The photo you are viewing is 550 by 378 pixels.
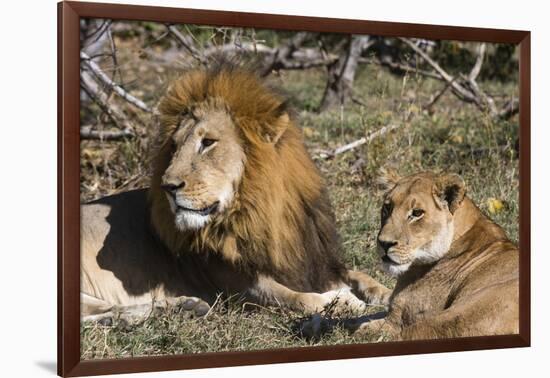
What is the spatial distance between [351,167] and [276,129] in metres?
1.44

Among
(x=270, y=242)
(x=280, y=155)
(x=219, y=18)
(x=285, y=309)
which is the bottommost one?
(x=285, y=309)

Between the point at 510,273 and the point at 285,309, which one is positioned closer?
the point at 285,309

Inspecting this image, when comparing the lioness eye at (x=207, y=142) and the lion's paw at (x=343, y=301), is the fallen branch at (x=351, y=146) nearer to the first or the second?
the lion's paw at (x=343, y=301)

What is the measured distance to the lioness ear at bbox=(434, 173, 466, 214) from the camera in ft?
16.0

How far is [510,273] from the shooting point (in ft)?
17.3

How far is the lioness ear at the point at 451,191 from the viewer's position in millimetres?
4883

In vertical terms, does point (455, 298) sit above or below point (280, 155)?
below

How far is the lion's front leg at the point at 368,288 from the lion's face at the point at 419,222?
11.0 inches

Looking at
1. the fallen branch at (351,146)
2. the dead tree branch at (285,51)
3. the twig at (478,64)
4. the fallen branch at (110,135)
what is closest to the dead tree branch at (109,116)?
the fallen branch at (110,135)

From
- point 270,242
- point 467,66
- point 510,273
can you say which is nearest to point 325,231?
point 270,242

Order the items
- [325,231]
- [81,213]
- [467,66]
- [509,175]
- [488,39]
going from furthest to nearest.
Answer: [467,66]
[509,175]
[488,39]
[325,231]
[81,213]

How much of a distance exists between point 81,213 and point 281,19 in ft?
4.01

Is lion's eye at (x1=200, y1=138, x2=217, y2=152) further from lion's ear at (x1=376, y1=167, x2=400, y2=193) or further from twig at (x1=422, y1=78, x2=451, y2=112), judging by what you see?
twig at (x1=422, y1=78, x2=451, y2=112)

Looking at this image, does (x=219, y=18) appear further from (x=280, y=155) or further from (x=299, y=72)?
(x=299, y=72)
